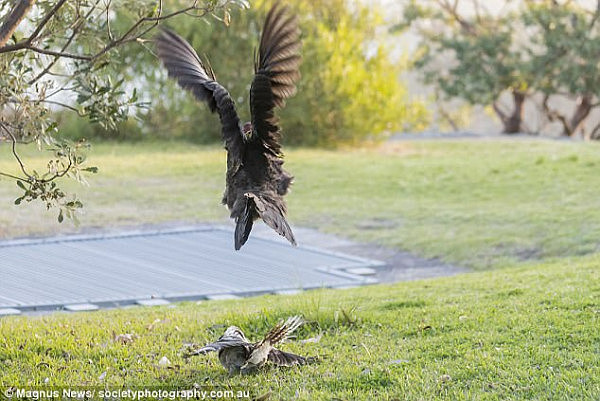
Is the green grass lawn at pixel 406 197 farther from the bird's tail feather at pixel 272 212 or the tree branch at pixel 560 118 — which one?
the tree branch at pixel 560 118

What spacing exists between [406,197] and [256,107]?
798 cm

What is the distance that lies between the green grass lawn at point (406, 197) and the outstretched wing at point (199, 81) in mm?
4325

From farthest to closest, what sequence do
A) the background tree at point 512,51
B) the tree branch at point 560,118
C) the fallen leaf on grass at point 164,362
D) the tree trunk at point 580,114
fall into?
1. the tree branch at point 560,118
2. the tree trunk at point 580,114
3. the background tree at point 512,51
4. the fallen leaf on grass at point 164,362

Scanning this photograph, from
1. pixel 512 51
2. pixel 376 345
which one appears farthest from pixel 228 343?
pixel 512 51

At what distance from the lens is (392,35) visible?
66.9 ft

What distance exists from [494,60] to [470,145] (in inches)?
144

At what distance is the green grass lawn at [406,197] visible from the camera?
8938mm

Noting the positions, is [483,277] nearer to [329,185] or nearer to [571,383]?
[571,383]

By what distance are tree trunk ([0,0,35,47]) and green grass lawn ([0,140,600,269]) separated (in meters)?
4.96

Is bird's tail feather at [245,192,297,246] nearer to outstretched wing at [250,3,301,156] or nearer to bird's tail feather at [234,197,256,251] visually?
bird's tail feather at [234,197,256,251]

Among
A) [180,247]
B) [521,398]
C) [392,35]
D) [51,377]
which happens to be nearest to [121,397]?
[51,377]

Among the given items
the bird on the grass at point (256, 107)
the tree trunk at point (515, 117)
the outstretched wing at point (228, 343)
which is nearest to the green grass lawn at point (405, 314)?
the outstretched wing at point (228, 343)

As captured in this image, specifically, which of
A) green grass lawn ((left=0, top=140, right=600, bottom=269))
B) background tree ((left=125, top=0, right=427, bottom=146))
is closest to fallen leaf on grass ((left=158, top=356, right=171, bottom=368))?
green grass lawn ((left=0, top=140, right=600, bottom=269))

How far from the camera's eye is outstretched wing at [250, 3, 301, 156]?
4.23 m
